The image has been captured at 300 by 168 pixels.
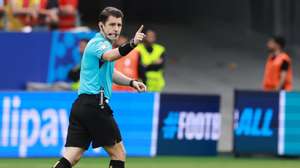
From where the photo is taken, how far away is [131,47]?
897cm

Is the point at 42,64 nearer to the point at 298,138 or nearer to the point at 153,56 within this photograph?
the point at 153,56

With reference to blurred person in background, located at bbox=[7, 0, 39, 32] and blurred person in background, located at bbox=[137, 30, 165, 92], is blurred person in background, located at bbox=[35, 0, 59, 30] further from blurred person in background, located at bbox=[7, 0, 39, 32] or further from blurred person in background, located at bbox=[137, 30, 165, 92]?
blurred person in background, located at bbox=[137, 30, 165, 92]

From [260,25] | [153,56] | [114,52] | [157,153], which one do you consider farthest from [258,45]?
[114,52]

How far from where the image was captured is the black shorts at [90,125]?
9484 mm

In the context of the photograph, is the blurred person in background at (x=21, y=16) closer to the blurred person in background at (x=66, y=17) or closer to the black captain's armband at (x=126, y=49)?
the blurred person in background at (x=66, y=17)

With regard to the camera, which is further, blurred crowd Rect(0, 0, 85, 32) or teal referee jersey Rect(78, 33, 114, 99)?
blurred crowd Rect(0, 0, 85, 32)

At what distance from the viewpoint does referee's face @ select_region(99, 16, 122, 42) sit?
9305mm

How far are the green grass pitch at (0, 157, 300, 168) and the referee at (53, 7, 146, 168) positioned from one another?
12.7 ft

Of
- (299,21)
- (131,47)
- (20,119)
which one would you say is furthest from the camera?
(299,21)

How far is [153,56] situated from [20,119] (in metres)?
3.28

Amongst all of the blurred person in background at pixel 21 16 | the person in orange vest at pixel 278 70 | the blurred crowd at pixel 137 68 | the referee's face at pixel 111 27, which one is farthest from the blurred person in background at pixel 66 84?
the referee's face at pixel 111 27

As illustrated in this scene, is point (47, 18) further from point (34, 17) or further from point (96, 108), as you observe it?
point (96, 108)

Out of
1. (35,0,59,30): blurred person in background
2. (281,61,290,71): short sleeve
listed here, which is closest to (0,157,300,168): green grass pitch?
(281,61,290,71): short sleeve

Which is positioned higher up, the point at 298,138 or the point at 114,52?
the point at 114,52
